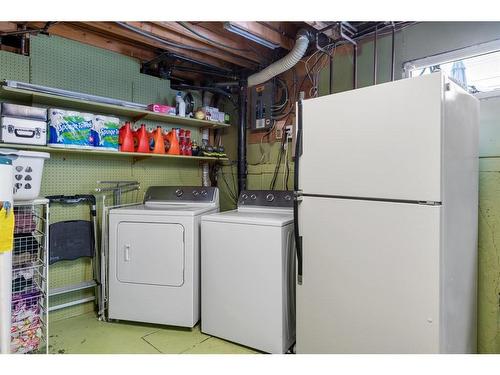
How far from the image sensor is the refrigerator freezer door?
1.48 metres

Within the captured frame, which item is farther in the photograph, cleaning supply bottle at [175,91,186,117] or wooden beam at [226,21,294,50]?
cleaning supply bottle at [175,91,186,117]

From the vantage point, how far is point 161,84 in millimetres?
3354

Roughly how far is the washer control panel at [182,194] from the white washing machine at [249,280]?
0.44m

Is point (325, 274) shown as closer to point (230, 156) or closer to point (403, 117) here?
point (403, 117)

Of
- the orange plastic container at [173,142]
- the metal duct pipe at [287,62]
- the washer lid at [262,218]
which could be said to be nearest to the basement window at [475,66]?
the metal duct pipe at [287,62]

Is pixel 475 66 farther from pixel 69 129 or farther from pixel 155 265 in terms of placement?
pixel 69 129

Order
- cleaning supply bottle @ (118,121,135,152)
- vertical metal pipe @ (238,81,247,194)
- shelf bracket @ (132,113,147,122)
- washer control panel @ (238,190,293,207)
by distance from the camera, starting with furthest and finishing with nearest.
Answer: vertical metal pipe @ (238,81,247,194), shelf bracket @ (132,113,147,122), cleaning supply bottle @ (118,121,135,152), washer control panel @ (238,190,293,207)

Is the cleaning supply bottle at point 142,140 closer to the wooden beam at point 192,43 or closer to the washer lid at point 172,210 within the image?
the washer lid at point 172,210

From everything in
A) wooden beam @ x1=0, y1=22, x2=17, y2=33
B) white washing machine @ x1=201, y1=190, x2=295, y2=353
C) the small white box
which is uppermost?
wooden beam @ x1=0, y1=22, x2=17, y2=33

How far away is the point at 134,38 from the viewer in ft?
8.79

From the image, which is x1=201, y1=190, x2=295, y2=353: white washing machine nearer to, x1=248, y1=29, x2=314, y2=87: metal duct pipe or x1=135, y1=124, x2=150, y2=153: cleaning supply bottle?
x1=135, y1=124, x2=150, y2=153: cleaning supply bottle

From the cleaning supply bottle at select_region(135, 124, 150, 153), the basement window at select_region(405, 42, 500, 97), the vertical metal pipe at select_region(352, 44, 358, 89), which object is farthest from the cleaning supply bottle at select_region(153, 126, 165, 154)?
the basement window at select_region(405, 42, 500, 97)

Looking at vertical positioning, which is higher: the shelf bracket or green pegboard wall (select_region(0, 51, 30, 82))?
green pegboard wall (select_region(0, 51, 30, 82))

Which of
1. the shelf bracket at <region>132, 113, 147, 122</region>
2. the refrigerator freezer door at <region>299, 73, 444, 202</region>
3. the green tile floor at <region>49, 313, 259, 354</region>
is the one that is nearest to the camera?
the refrigerator freezer door at <region>299, 73, 444, 202</region>
